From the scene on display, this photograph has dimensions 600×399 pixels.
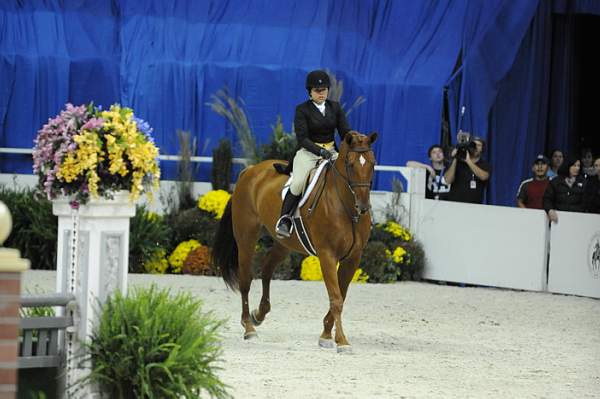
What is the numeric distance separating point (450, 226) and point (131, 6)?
572cm

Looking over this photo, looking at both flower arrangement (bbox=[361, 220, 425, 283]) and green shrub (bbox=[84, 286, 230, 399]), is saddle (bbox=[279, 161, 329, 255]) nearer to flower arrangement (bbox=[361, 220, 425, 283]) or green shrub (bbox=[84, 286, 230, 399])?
green shrub (bbox=[84, 286, 230, 399])

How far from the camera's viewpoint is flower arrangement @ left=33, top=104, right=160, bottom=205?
650 centimetres

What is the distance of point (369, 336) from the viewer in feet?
36.4

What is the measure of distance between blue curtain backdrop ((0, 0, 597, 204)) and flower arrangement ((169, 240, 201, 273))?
70.7 inches

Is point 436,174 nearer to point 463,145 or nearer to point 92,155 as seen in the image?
point 463,145

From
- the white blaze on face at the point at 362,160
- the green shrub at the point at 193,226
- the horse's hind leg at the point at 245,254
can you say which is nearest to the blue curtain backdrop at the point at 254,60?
the green shrub at the point at 193,226

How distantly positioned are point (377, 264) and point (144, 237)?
312cm

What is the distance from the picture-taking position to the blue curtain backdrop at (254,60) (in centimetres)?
1745

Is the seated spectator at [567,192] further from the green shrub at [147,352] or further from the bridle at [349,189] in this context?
the green shrub at [147,352]

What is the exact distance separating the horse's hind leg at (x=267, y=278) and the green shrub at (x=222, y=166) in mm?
5460

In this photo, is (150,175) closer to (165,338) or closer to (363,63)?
(165,338)

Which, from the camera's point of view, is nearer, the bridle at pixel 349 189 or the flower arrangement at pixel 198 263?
the bridle at pixel 349 189

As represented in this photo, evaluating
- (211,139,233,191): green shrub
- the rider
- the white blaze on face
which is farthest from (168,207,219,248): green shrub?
the white blaze on face

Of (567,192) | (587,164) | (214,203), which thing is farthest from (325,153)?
(587,164)
